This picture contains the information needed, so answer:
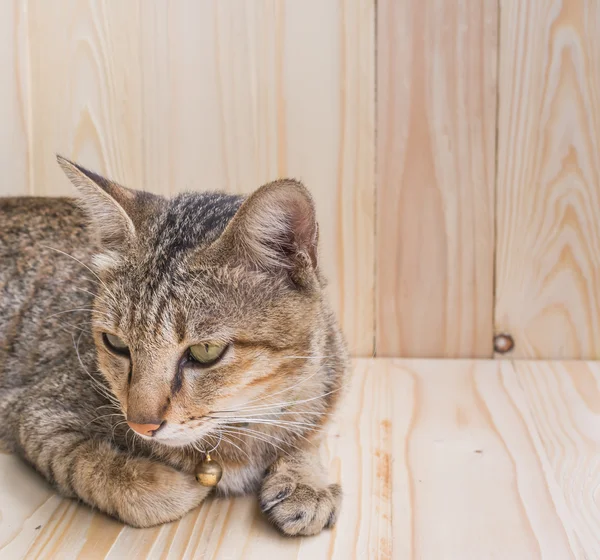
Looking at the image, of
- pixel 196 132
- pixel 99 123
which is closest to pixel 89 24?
pixel 99 123

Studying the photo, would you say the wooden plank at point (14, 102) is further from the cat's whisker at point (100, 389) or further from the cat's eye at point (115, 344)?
the cat's eye at point (115, 344)

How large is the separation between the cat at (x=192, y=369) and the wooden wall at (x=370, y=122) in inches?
18.7

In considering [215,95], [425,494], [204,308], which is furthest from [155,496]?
[215,95]

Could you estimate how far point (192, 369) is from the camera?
3.86ft

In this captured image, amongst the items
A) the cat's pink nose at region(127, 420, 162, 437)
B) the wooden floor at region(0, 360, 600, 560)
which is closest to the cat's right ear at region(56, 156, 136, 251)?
the cat's pink nose at region(127, 420, 162, 437)

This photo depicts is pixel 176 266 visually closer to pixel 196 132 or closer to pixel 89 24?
pixel 196 132

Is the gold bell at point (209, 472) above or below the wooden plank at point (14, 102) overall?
below

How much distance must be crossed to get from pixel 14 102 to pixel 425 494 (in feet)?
4.32

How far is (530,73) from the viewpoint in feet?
5.87

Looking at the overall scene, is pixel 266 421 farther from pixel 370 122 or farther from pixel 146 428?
pixel 370 122

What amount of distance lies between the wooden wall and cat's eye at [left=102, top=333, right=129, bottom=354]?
693mm

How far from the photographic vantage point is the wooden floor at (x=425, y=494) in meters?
1.19

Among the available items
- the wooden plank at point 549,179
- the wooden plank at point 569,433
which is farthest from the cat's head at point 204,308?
the wooden plank at point 549,179

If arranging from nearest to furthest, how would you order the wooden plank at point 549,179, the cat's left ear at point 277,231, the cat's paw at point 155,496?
the cat's left ear at point 277,231
the cat's paw at point 155,496
the wooden plank at point 549,179
